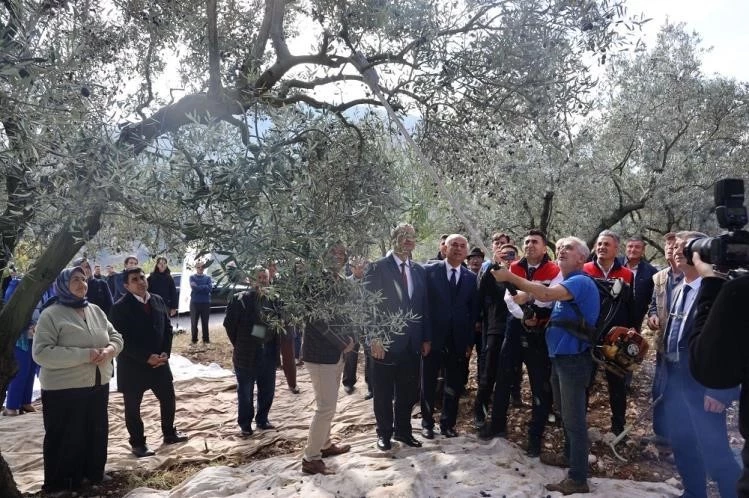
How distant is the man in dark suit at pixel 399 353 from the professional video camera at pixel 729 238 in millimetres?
3492

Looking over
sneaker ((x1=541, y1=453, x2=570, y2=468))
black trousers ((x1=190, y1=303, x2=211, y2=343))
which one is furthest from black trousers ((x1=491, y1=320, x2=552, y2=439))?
black trousers ((x1=190, y1=303, x2=211, y2=343))

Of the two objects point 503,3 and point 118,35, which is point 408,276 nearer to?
point 503,3

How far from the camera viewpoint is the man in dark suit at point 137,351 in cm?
696

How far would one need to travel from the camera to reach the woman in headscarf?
18.6 ft

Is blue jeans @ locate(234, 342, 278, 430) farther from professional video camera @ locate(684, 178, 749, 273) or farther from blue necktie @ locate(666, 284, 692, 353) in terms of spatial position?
professional video camera @ locate(684, 178, 749, 273)

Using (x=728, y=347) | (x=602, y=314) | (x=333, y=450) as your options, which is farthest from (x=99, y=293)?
(x=728, y=347)

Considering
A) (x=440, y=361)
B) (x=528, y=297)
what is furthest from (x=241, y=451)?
(x=528, y=297)

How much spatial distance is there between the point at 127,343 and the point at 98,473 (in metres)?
1.56

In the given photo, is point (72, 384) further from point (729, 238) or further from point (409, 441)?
point (729, 238)

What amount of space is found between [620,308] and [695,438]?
80.3 inches

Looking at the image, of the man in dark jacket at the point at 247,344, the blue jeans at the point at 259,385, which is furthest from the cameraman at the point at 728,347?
the blue jeans at the point at 259,385

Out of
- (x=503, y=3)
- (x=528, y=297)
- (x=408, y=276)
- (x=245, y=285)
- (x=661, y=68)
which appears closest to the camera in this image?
(x=245, y=285)

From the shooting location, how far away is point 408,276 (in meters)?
6.65

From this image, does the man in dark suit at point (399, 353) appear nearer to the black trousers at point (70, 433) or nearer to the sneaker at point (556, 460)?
the sneaker at point (556, 460)
